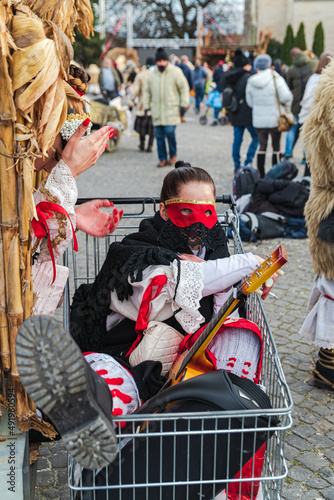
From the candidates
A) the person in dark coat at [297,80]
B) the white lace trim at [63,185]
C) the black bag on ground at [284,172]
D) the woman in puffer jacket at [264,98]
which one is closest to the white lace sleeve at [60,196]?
the white lace trim at [63,185]

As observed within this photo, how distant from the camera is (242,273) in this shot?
252 cm

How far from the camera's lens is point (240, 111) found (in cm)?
1002

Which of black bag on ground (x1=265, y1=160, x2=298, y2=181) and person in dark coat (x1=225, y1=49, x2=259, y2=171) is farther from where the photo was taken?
person in dark coat (x1=225, y1=49, x2=259, y2=171)

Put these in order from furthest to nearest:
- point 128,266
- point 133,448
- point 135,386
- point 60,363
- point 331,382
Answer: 1. point 331,382
2. point 128,266
3. point 135,386
4. point 133,448
5. point 60,363

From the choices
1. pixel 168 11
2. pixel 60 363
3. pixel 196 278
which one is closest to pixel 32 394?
pixel 60 363

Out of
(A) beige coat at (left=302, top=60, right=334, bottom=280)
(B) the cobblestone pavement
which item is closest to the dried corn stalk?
(B) the cobblestone pavement

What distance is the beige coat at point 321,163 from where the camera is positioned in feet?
11.2

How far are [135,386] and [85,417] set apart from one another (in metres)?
0.83

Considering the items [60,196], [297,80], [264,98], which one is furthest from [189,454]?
[297,80]

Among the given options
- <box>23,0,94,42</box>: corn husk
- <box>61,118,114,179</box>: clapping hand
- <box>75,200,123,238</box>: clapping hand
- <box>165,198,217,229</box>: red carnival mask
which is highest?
<box>23,0,94,42</box>: corn husk

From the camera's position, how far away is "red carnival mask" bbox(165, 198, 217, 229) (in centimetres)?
269

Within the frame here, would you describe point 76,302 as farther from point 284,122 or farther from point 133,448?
point 284,122

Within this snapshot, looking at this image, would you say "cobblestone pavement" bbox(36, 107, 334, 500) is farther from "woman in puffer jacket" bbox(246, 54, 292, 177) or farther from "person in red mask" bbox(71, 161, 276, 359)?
"woman in puffer jacket" bbox(246, 54, 292, 177)

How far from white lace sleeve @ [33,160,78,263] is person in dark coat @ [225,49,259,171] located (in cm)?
814
